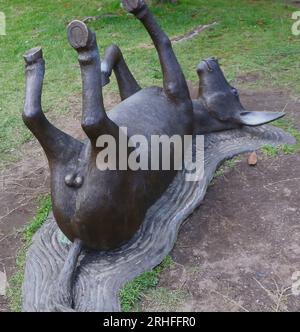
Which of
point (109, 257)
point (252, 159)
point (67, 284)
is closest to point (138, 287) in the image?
point (109, 257)

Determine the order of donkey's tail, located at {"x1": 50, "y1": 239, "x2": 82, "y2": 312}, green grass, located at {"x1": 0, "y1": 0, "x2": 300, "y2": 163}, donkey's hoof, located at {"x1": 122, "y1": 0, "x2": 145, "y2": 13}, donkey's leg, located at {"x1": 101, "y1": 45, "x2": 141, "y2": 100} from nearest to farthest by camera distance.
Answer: donkey's tail, located at {"x1": 50, "y1": 239, "x2": 82, "y2": 312} → donkey's hoof, located at {"x1": 122, "y1": 0, "x2": 145, "y2": 13} → donkey's leg, located at {"x1": 101, "y1": 45, "x2": 141, "y2": 100} → green grass, located at {"x1": 0, "y1": 0, "x2": 300, "y2": 163}

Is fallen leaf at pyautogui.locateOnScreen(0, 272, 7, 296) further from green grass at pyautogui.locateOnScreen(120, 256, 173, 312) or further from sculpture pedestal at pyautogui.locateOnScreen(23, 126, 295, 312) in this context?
green grass at pyautogui.locateOnScreen(120, 256, 173, 312)

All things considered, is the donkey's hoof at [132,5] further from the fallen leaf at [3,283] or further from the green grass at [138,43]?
the fallen leaf at [3,283]

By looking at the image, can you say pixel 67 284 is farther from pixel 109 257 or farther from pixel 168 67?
pixel 168 67

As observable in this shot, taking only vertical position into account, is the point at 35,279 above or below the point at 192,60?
above

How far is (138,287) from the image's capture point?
9.48 ft

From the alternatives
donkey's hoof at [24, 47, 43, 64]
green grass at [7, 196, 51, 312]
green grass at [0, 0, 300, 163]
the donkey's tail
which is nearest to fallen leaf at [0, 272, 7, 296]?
green grass at [7, 196, 51, 312]

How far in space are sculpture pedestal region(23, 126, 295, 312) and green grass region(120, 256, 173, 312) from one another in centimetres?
3

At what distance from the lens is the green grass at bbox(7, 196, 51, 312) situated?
2.91m

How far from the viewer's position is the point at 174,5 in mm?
8758

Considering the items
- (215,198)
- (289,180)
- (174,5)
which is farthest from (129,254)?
(174,5)

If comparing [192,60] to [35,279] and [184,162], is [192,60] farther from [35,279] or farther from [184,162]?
[35,279]

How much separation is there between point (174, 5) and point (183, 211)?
615 centimetres

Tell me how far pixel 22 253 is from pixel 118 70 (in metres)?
1.53
